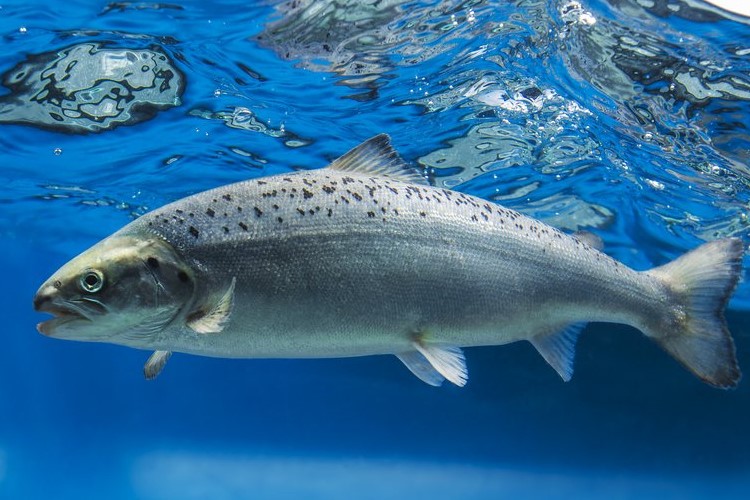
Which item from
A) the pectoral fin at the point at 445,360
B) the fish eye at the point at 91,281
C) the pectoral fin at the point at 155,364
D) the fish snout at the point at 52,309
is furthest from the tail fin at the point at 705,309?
the fish snout at the point at 52,309

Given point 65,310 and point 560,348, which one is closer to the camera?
point 65,310

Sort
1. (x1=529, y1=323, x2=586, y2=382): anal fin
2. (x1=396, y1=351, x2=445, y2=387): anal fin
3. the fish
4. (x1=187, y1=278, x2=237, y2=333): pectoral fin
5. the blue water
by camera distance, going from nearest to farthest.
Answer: (x1=187, y1=278, x2=237, y2=333): pectoral fin, the fish, (x1=396, y1=351, x2=445, y2=387): anal fin, (x1=529, y1=323, x2=586, y2=382): anal fin, the blue water

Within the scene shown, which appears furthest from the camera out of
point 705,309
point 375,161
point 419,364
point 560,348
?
point 705,309

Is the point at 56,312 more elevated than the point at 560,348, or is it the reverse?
the point at 56,312

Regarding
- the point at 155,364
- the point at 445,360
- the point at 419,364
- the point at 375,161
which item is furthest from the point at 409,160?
the point at 155,364

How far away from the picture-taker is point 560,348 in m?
5.01

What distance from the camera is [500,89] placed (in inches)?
406

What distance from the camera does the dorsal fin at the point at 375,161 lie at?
15.3 feet

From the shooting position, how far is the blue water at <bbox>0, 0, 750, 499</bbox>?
8820 mm

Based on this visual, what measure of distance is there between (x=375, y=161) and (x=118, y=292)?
196 cm

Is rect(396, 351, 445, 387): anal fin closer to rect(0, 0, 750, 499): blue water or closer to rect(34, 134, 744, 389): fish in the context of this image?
rect(34, 134, 744, 389): fish

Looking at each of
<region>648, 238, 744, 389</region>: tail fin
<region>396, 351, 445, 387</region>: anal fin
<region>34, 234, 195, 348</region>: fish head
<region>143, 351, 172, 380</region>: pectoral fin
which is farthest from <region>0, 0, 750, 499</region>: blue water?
<region>34, 234, 195, 348</region>: fish head

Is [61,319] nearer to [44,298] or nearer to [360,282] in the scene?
[44,298]

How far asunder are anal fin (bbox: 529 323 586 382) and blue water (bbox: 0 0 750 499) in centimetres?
488
